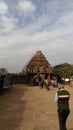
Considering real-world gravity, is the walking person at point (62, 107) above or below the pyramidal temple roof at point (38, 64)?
below

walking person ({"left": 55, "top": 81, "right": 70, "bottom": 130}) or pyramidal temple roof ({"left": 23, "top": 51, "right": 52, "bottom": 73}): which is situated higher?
pyramidal temple roof ({"left": 23, "top": 51, "right": 52, "bottom": 73})

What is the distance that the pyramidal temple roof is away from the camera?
6592cm

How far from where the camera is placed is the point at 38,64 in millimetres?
69812

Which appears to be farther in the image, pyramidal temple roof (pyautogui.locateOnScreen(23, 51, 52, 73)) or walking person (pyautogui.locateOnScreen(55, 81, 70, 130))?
pyramidal temple roof (pyautogui.locateOnScreen(23, 51, 52, 73))

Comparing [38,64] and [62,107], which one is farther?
[38,64]

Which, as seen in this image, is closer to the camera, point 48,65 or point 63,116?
point 63,116

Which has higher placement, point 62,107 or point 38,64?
point 38,64

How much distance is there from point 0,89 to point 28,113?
1438cm

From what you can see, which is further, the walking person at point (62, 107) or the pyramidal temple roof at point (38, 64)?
the pyramidal temple roof at point (38, 64)

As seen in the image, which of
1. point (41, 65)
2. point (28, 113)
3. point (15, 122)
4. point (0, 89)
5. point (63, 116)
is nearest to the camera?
point (63, 116)

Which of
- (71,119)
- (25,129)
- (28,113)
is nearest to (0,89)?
(28,113)

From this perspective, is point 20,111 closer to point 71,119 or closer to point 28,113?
point 28,113

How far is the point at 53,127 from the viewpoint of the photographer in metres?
13.5

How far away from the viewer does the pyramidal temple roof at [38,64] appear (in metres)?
65.9
